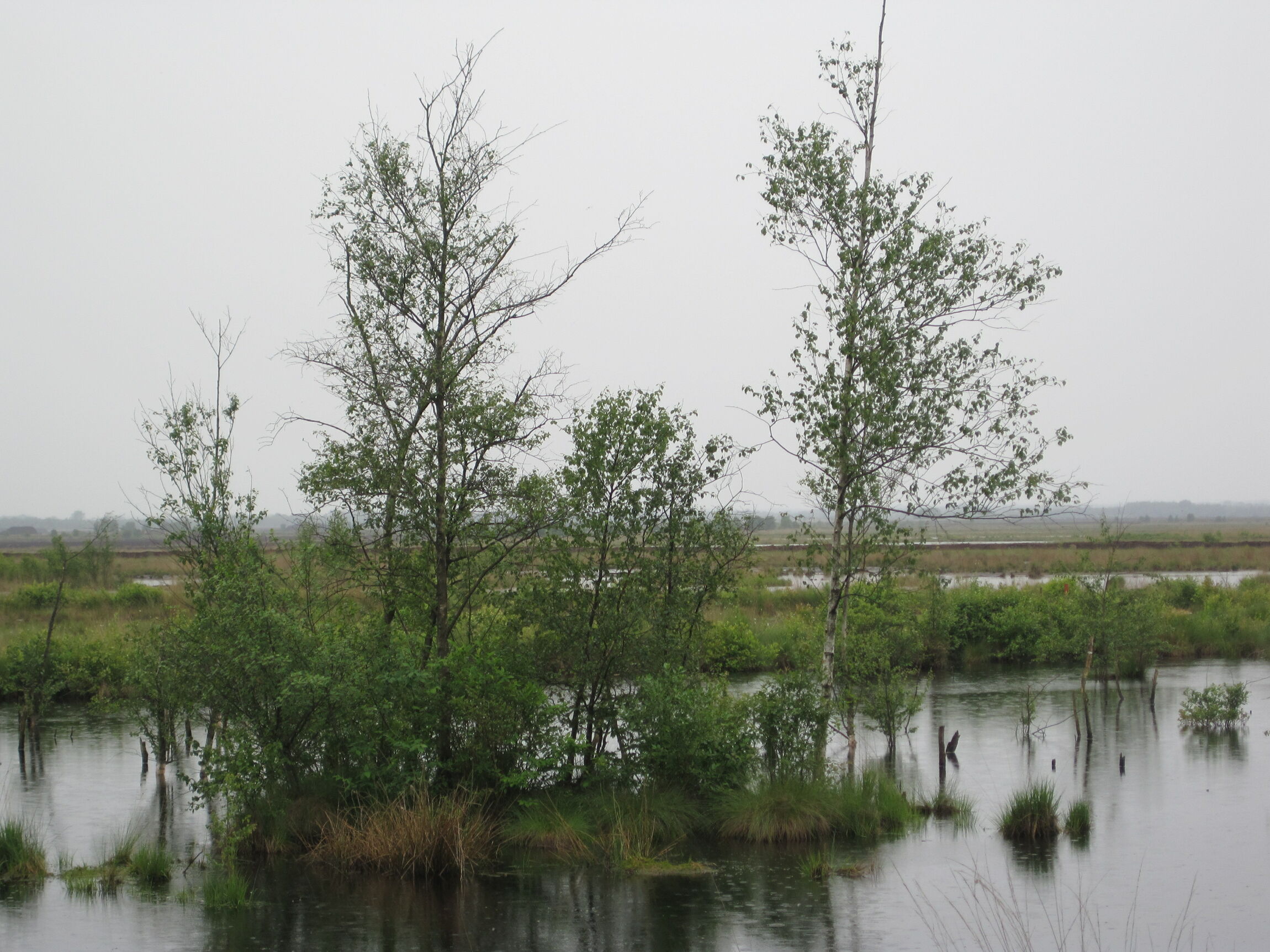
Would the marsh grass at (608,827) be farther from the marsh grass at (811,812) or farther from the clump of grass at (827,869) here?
the clump of grass at (827,869)

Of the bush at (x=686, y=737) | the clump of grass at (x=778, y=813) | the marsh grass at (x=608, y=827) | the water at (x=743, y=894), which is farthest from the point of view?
the clump of grass at (x=778, y=813)

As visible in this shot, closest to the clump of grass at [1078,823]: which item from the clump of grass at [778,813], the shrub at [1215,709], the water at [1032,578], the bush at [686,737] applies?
the clump of grass at [778,813]

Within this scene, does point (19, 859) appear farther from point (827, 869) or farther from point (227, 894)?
point (827, 869)

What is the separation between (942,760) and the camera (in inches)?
829

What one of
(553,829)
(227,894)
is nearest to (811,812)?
(553,829)

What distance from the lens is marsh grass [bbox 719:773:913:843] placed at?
52.3ft

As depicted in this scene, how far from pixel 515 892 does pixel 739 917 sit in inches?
111

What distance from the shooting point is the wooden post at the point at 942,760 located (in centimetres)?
2038

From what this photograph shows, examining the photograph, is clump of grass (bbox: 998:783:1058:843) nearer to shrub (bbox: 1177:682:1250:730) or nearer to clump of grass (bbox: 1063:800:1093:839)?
clump of grass (bbox: 1063:800:1093:839)

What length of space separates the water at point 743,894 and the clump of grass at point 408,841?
27cm

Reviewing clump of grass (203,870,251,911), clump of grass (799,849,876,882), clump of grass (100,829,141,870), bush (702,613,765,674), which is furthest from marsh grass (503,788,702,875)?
bush (702,613,765,674)

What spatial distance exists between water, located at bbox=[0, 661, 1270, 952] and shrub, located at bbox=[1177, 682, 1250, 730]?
403 cm

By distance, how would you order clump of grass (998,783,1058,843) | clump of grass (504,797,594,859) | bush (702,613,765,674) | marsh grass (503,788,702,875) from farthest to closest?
1. bush (702,613,765,674)
2. clump of grass (998,783,1058,843)
3. clump of grass (504,797,594,859)
4. marsh grass (503,788,702,875)

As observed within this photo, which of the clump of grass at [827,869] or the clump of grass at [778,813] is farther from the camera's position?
the clump of grass at [778,813]
